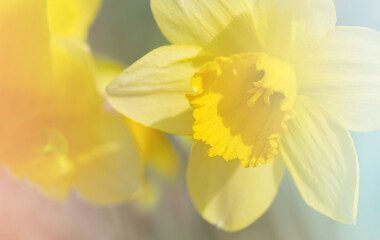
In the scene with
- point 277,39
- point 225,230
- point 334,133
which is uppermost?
point 277,39

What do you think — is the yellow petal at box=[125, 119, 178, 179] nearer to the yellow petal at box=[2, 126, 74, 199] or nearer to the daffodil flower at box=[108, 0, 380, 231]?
the daffodil flower at box=[108, 0, 380, 231]

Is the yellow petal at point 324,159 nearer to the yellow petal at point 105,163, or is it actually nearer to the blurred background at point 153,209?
the blurred background at point 153,209

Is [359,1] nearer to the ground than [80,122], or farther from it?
farther from it

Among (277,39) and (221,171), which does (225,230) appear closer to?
(221,171)

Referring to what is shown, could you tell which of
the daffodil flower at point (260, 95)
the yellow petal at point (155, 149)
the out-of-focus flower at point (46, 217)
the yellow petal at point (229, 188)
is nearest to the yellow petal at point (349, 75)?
the daffodil flower at point (260, 95)

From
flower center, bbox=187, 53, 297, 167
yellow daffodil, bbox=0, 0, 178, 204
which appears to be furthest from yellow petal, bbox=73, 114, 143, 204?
flower center, bbox=187, 53, 297, 167

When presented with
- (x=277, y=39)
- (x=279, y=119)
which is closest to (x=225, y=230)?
(x=279, y=119)

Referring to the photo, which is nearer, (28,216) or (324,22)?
(324,22)
